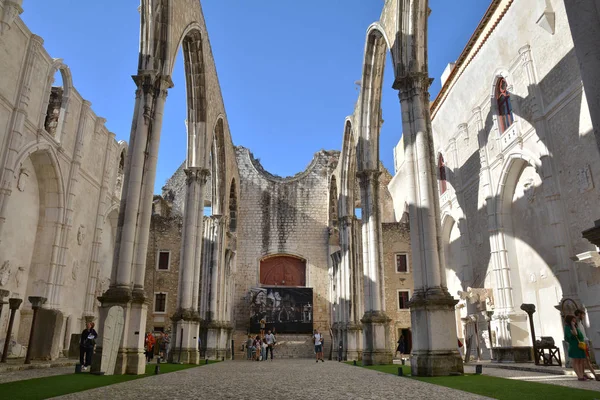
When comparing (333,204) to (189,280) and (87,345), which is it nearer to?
(189,280)

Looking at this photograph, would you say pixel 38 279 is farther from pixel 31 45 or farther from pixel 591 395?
pixel 591 395

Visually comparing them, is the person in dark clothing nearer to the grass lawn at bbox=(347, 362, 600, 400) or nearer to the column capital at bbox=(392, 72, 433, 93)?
the grass lawn at bbox=(347, 362, 600, 400)

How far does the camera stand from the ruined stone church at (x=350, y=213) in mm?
9328

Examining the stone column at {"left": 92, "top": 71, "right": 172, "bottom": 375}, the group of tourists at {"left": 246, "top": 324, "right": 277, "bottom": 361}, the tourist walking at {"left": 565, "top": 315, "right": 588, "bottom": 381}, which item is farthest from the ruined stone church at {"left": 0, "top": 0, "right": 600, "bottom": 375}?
the tourist walking at {"left": 565, "top": 315, "right": 588, "bottom": 381}

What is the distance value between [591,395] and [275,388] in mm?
3763

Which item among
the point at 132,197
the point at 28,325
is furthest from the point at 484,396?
the point at 28,325

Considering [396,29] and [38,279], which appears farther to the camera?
[38,279]

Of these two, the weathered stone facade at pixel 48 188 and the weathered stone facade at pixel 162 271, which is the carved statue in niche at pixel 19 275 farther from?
the weathered stone facade at pixel 162 271

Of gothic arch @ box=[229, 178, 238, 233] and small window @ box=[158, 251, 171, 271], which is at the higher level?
gothic arch @ box=[229, 178, 238, 233]

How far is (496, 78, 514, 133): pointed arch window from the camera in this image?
14.8 m

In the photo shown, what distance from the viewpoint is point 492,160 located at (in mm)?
15539

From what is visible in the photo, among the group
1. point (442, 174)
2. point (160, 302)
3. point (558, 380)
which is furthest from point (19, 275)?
point (442, 174)

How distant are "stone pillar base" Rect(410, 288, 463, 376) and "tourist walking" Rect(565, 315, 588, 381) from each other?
1815 millimetres

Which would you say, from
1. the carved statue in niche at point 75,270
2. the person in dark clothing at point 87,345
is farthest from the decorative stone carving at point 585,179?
the carved statue in niche at point 75,270
